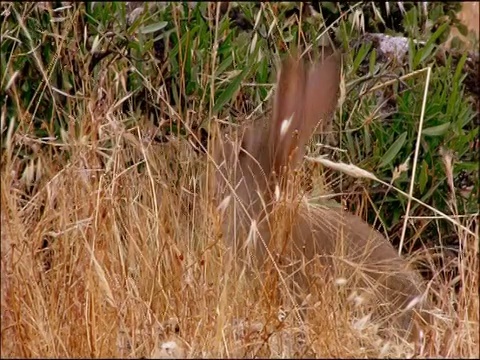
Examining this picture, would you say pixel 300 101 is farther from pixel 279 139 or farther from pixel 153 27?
pixel 153 27

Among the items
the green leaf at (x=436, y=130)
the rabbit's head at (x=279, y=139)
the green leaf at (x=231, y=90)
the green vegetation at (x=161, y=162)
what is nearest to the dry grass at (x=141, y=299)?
the green vegetation at (x=161, y=162)

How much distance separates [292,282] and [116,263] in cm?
49

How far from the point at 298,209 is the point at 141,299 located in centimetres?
52

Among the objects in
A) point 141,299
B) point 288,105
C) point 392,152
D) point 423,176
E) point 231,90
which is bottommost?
point 423,176

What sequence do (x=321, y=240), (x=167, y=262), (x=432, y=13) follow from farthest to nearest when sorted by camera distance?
(x=432, y=13) → (x=321, y=240) → (x=167, y=262)

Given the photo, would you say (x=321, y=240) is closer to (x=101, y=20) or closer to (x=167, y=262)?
(x=167, y=262)

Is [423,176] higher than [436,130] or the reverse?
the reverse

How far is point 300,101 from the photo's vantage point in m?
3.06

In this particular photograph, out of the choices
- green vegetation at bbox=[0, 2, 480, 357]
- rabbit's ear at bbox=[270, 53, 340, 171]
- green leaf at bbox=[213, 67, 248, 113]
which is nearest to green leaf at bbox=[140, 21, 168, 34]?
green vegetation at bbox=[0, 2, 480, 357]

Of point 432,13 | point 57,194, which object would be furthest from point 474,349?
point 432,13

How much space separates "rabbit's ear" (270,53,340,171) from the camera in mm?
3035

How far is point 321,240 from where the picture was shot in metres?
3.28

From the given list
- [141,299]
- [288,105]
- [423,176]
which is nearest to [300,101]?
[288,105]

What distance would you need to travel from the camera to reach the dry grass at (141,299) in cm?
260
